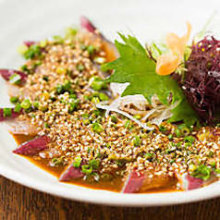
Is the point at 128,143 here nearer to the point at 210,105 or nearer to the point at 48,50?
the point at 210,105

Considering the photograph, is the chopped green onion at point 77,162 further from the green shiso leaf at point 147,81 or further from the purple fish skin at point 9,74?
the purple fish skin at point 9,74

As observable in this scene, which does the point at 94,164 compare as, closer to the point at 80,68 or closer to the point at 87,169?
the point at 87,169

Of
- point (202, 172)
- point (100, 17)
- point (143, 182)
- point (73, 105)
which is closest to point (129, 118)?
point (73, 105)

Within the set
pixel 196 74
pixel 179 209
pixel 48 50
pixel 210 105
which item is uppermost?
pixel 48 50

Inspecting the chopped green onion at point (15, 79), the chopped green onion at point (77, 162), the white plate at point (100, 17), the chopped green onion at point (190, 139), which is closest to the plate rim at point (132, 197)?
the chopped green onion at point (77, 162)

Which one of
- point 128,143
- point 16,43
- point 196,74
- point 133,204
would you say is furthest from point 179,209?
point 16,43

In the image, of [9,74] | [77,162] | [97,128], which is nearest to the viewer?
[77,162]

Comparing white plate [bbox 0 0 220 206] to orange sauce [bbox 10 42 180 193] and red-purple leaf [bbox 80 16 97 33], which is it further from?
orange sauce [bbox 10 42 180 193]

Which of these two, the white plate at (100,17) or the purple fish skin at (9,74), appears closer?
the purple fish skin at (9,74)
